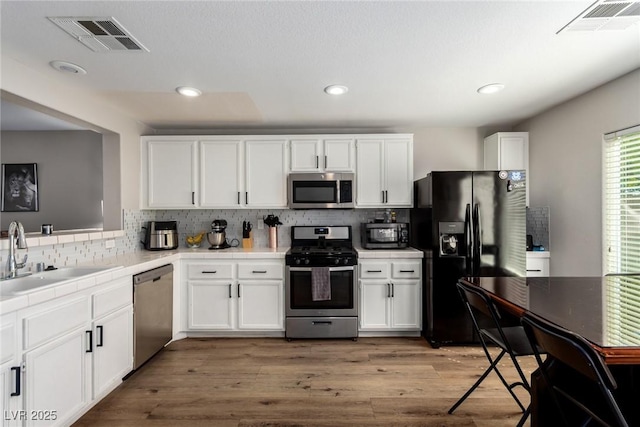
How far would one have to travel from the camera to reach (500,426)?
6.42ft

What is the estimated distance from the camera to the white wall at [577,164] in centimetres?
253

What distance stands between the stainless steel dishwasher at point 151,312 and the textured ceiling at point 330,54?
5.31 feet

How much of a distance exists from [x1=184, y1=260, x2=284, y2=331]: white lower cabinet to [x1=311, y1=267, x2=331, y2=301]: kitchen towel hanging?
13.8 inches

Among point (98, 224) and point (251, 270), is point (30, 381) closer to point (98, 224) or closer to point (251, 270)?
point (251, 270)

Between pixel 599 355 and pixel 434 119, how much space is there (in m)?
3.01

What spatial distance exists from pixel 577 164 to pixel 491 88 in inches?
45.6

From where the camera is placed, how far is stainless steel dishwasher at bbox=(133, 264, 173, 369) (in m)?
2.59

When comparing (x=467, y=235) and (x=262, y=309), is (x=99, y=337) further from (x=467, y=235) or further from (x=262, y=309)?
(x=467, y=235)

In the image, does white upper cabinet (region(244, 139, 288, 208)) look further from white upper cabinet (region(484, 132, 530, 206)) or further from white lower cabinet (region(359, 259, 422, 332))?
white upper cabinet (region(484, 132, 530, 206))

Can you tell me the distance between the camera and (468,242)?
10.1 ft

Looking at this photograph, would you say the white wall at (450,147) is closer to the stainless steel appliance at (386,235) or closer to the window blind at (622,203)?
the stainless steel appliance at (386,235)

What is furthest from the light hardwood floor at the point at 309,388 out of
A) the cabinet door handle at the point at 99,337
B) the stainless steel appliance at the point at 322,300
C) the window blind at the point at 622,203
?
the window blind at the point at 622,203

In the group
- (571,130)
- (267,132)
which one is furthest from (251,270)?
(571,130)

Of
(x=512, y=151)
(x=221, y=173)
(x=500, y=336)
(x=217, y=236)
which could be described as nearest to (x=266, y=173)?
(x=221, y=173)
